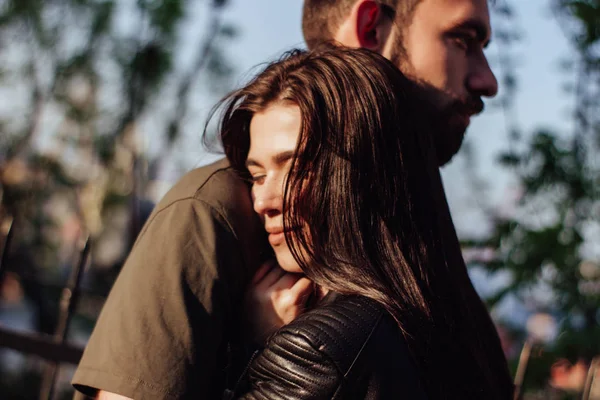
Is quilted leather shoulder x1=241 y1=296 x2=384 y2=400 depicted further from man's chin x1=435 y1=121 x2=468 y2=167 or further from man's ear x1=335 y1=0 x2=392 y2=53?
man's ear x1=335 y1=0 x2=392 y2=53

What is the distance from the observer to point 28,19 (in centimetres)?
977

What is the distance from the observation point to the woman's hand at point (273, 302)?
1.78m

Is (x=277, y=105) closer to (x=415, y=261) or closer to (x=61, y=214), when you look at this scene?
(x=415, y=261)

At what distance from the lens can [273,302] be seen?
178 cm

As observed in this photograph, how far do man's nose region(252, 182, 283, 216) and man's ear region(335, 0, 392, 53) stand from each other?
0.60m

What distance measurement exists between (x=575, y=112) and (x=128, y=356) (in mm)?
3493

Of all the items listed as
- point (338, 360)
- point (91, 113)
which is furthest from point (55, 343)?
point (91, 113)

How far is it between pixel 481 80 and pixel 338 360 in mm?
1060

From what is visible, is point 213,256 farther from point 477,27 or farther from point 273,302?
point 477,27

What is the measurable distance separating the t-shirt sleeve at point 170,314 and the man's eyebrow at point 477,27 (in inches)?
36.8

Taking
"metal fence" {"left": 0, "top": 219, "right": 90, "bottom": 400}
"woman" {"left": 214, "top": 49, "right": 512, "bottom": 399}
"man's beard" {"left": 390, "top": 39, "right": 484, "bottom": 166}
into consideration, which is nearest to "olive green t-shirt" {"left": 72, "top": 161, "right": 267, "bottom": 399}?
"woman" {"left": 214, "top": 49, "right": 512, "bottom": 399}

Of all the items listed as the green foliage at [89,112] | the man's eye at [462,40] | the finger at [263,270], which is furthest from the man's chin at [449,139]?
the green foliage at [89,112]

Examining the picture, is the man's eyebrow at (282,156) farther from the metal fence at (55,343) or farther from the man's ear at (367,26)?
the metal fence at (55,343)

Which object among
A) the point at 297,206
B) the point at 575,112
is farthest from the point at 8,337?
the point at 575,112
